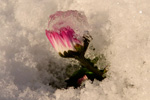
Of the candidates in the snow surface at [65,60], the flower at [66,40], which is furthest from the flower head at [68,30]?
the snow surface at [65,60]

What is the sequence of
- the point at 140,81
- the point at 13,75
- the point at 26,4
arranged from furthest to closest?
the point at 26,4, the point at 13,75, the point at 140,81

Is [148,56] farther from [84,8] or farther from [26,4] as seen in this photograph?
[26,4]

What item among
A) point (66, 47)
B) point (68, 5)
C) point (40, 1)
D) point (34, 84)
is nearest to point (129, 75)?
point (66, 47)

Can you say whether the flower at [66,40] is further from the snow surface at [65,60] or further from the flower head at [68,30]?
the snow surface at [65,60]

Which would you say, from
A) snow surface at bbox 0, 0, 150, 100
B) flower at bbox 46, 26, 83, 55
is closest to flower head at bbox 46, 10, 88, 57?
flower at bbox 46, 26, 83, 55

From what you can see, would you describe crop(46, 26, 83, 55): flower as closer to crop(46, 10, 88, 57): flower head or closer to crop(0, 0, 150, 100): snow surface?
crop(46, 10, 88, 57): flower head
